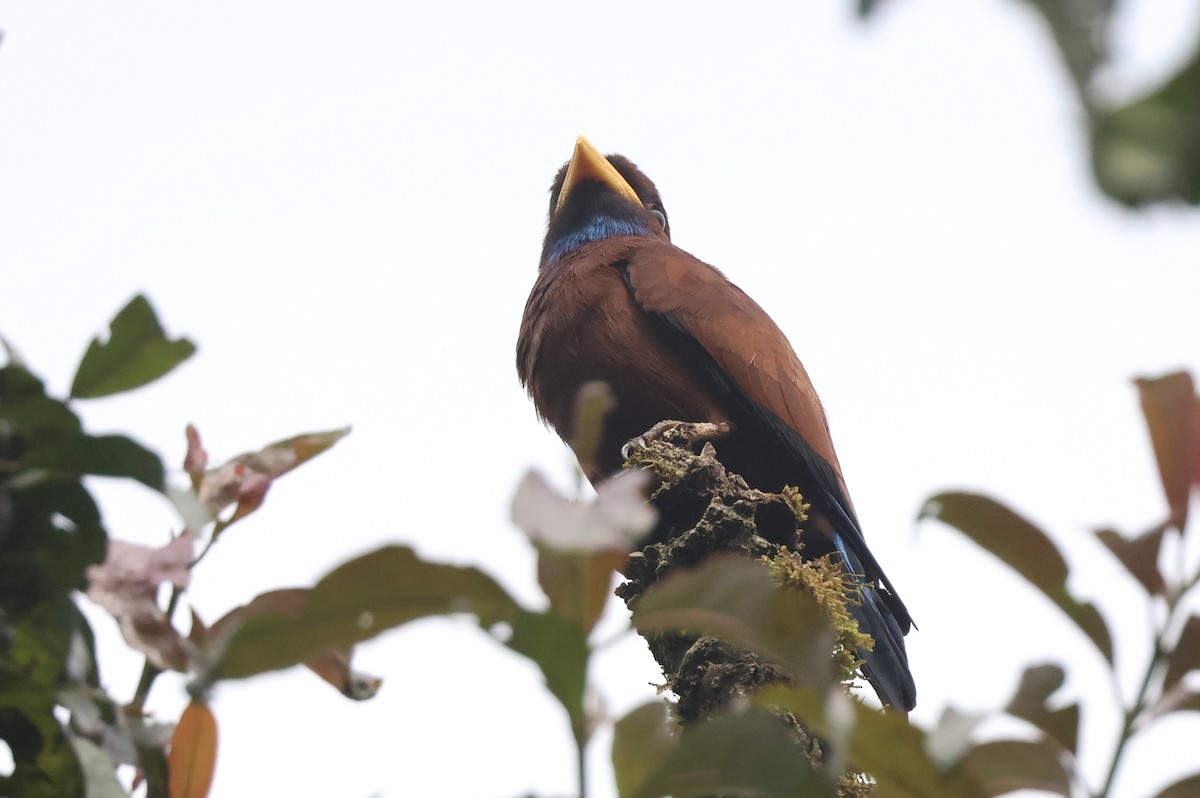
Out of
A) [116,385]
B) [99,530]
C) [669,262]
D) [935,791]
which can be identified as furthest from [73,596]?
[669,262]

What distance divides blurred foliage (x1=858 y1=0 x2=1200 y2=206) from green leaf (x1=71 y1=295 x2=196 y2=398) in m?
0.71

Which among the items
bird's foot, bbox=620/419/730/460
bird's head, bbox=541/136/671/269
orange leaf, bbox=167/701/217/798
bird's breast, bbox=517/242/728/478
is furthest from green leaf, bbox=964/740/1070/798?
bird's head, bbox=541/136/671/269

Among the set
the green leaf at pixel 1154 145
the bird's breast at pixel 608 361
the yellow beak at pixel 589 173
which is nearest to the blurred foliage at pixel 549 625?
the green leaf at pixel 1154 145

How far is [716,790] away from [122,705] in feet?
1.59

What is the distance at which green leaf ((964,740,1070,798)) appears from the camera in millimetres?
813

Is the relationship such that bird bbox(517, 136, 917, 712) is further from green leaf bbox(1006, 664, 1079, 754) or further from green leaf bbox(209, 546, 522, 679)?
green leaf bbox(209, 546, 522, 679)

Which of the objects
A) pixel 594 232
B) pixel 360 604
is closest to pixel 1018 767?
pixel 360 604

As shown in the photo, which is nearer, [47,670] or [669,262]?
[47,670]

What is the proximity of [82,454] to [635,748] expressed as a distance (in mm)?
463

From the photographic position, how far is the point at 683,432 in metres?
3.46

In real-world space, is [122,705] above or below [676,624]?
below

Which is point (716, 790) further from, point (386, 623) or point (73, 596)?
point (73, 596)

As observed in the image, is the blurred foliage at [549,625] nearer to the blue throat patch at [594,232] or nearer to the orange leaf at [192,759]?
the orange leaf at [192,759]

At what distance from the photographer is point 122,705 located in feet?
3.20
